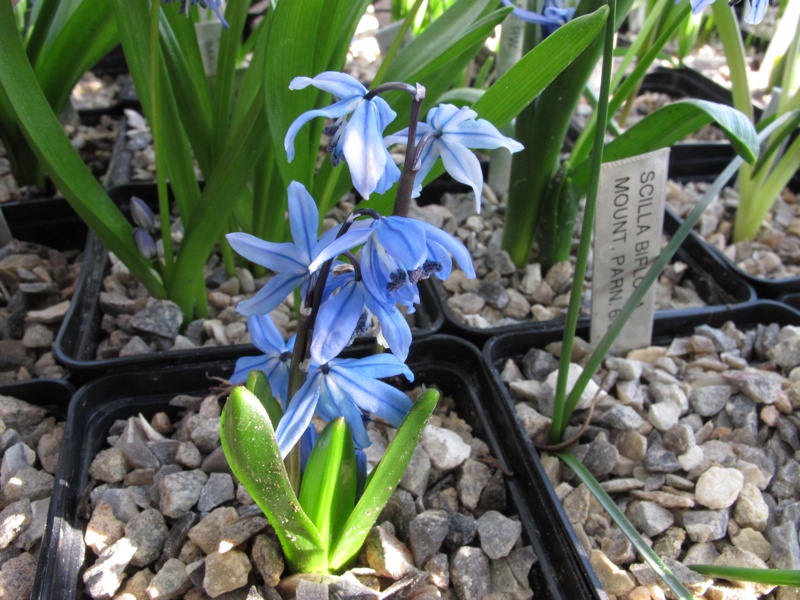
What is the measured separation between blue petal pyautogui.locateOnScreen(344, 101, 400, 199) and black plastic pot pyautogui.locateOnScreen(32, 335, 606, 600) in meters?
0.48

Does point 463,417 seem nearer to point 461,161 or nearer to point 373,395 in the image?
point 373,395

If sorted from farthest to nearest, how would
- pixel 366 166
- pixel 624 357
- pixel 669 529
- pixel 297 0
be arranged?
pixel 624 357 < pixel 669 529 < pixel 297 0 < pixel 366 166

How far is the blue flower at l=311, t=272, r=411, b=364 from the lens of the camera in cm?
53

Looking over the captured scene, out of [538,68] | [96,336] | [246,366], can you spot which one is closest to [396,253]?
[246,366]

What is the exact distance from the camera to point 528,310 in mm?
1191

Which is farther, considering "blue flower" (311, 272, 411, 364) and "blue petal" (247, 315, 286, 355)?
"blue petal" (247, 315, 286, 355)

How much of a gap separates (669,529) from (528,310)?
1.47 ft

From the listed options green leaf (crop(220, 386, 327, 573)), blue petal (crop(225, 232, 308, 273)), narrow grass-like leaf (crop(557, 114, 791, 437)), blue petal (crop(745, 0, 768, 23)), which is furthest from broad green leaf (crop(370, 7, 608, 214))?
green leaf (crop(220, 386, 327, 573))

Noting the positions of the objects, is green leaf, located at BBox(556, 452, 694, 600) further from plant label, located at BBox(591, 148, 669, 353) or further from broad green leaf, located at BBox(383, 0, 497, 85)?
broad green leaf, located at BBox(383, 0, 497, 85)

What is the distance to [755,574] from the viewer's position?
692 millimetres

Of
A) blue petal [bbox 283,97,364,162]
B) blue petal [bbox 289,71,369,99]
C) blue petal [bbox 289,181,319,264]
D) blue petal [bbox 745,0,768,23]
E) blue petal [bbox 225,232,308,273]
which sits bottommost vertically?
blue petal [bbox 225,232,308,273]

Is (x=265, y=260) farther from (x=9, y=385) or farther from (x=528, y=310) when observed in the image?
(x=528, y=310)

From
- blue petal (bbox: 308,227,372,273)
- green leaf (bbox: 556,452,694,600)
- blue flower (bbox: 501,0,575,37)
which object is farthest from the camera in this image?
blue flower (bbox: 501,0,575,37)

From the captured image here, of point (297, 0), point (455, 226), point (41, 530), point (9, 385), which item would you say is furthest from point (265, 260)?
point (455, 226)
